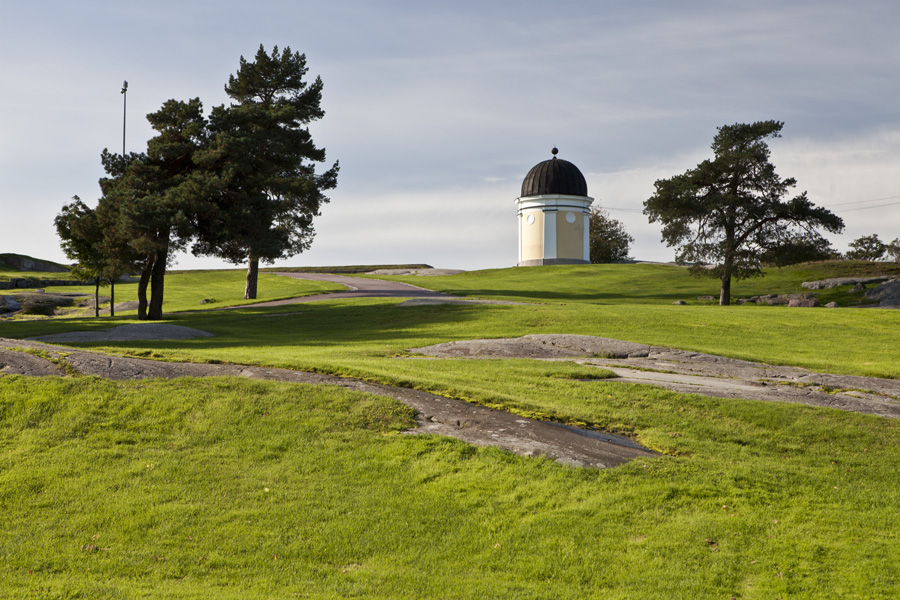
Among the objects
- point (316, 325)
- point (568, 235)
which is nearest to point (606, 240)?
point (568, 235)

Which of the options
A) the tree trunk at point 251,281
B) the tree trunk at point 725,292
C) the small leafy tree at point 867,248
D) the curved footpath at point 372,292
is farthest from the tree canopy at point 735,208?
the small leafy tree at point 867,248

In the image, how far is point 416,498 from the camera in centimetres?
938

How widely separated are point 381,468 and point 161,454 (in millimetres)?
3545

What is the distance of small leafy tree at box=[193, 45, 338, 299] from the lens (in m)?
35.3

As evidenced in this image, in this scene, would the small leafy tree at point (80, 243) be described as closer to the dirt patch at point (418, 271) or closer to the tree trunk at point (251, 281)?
the tree trunk at point (251, 281)

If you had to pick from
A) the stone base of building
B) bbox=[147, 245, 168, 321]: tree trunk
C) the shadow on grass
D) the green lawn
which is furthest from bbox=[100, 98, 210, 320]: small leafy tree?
the stone base of building

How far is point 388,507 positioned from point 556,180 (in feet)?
234

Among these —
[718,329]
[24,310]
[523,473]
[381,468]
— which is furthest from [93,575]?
[24,310]

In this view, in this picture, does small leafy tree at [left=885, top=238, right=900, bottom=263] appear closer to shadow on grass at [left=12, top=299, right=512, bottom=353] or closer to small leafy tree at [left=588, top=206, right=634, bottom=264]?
small leafy tree at [left=588, top=206, right=634, bottom=264]

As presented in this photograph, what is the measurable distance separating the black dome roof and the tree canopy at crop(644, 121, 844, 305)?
1258 inches

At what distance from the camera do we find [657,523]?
8727 mm

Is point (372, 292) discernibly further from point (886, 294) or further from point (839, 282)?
point (839, 282)

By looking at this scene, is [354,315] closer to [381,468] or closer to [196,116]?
[196,116]

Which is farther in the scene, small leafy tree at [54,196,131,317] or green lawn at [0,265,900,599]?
small leafy tree at [54,196,131,317]
